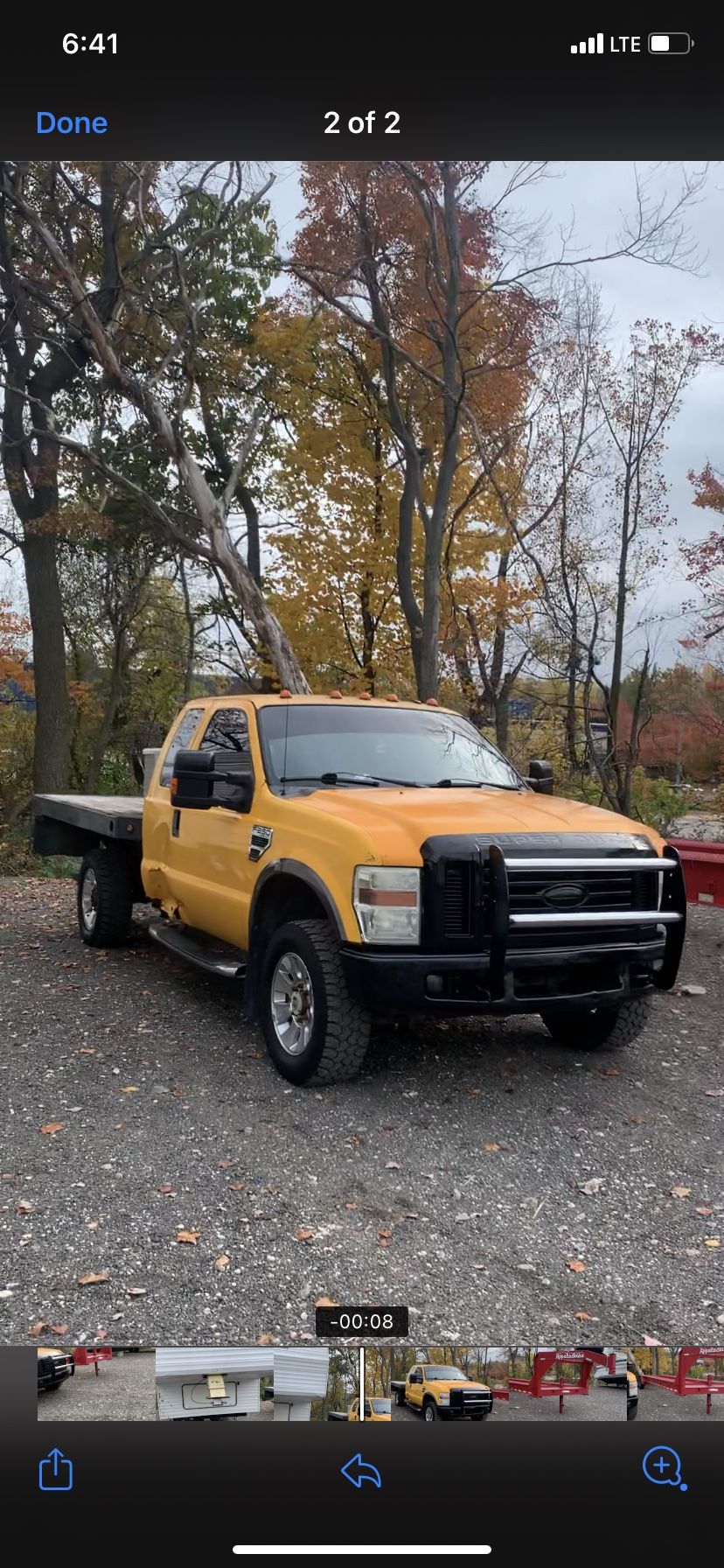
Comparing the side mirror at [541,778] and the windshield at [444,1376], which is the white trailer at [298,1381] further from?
the side mirror at [541,778]

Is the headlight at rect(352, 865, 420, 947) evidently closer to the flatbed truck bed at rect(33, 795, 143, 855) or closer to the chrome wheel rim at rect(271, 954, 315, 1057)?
the chrome wheel rim at rect(271, 954, 315, 1057)

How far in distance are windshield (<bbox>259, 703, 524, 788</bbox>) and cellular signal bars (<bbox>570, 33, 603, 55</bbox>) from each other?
10.6ft

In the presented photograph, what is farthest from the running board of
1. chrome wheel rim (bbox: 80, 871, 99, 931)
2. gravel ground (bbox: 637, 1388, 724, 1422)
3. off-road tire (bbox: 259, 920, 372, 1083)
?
gravel ground (bbox: 637, 1388, 724, 1422)

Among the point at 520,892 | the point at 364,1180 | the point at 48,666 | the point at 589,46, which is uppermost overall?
the point at 589,46

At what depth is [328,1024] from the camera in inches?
155

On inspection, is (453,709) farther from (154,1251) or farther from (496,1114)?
(154,1251)

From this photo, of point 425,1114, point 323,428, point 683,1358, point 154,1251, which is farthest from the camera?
point 323,428

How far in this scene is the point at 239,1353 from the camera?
151cm

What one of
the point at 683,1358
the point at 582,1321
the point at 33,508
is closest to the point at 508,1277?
the point at 582,1321

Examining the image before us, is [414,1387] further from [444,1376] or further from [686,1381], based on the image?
[686,1381]

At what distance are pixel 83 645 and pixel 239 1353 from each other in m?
4.86

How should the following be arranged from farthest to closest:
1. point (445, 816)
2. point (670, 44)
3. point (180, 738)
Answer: point (180, 738) < point (445, 816) < point (670, 44)

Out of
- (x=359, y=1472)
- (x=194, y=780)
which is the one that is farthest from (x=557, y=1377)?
(x=194, y=780)

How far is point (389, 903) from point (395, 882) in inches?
3.4
